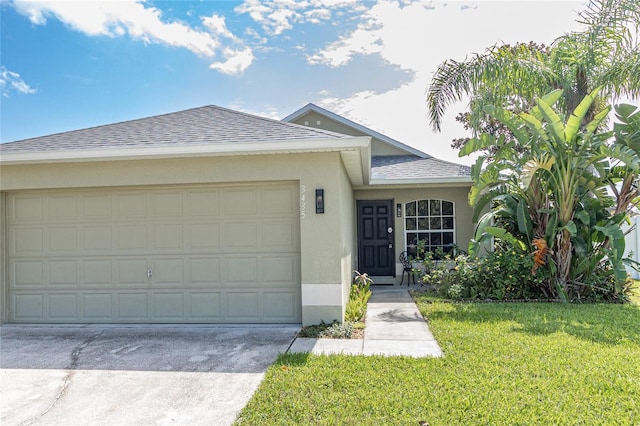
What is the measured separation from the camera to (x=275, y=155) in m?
5.99

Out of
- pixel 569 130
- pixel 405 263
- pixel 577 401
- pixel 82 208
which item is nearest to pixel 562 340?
pixel 577 401

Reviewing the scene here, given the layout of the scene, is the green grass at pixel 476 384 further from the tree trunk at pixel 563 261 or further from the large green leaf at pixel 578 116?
the large green leaf at pixel 578 116

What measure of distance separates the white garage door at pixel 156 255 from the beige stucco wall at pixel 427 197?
517cm

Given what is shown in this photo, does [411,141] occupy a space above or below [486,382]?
above

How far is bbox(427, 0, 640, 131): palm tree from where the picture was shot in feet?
28.3

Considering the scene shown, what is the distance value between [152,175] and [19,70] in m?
6.01

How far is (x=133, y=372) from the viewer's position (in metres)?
4.27

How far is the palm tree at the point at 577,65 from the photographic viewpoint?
8.62 meters

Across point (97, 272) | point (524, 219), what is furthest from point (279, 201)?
point (524, 219)

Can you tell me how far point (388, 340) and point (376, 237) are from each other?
19.4ft

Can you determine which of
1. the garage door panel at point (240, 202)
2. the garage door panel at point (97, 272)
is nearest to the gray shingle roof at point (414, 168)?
the garage door panel at point (240, 202)

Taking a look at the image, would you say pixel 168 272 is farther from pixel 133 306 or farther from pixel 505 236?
pixel 505 236

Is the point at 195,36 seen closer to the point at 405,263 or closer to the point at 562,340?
the point at 405,263

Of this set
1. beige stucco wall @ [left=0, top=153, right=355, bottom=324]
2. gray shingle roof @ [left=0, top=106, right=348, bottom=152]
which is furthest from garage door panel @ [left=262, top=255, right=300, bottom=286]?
gray shingle roof @ [left=0, top=106, right=348, bottom=152]
